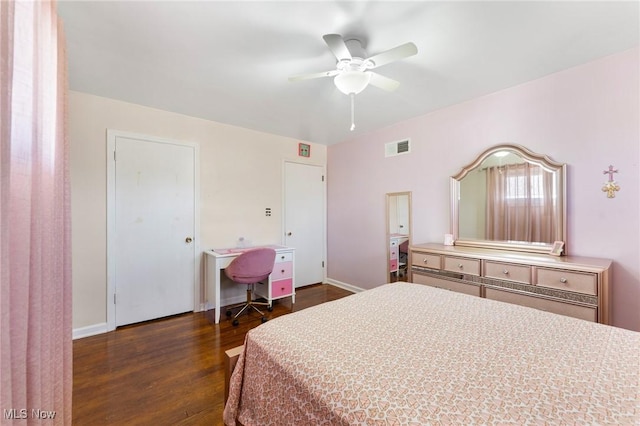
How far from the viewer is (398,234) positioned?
333 cm

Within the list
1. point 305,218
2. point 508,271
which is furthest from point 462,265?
point 305,218

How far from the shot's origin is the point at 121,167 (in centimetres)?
269

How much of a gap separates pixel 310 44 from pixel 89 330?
10.7 ft

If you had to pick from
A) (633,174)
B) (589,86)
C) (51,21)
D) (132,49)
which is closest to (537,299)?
(633,174)

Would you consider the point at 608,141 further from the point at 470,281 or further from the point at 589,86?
the point at 470,281

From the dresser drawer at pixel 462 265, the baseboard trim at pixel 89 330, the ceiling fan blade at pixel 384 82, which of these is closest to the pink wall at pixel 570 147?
the dresser drawer at pixel 462 265

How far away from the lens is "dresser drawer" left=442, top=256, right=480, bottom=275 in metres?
2.22

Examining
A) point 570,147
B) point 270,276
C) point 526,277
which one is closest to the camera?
point 526,277

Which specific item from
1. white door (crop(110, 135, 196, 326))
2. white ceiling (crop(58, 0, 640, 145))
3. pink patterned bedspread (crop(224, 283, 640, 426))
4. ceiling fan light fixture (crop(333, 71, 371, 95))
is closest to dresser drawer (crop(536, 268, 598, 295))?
pink patterned bedspread (crop(224, 283, 640, 426))

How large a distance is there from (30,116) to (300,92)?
200 cm

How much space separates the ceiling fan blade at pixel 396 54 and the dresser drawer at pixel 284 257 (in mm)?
2386

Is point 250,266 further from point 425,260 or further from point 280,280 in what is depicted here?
point 425,260

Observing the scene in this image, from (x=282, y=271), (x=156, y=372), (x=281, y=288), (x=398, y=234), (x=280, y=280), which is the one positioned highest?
(x=398, y=234)

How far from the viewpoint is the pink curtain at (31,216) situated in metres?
0.63
